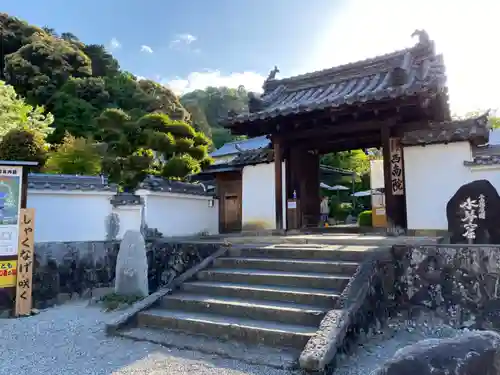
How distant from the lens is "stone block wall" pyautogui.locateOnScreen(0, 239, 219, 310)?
26.3 ft

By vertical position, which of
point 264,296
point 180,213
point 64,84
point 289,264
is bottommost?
point 264,296

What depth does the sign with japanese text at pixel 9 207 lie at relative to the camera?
22.2ft

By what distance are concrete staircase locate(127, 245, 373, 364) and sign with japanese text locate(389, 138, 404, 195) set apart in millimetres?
3099

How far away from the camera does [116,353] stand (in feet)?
15.7

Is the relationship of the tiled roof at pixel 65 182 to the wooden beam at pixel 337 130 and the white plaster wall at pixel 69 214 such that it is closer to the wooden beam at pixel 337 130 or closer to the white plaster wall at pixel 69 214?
the white plaster wall at pixel 69 214

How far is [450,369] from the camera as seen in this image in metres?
2.68

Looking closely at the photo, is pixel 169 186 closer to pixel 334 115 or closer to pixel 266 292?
pixel 334 115

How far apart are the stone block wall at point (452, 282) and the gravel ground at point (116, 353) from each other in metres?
0.27

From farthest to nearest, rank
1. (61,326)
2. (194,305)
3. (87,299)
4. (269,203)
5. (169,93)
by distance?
1. (169,93)
2. (269,203)
3. (87,299)
4. (61,326)
5. (194,305)

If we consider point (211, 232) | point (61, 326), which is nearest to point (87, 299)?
point (61, 326)

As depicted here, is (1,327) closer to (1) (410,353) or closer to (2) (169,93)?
(1) (410,353)

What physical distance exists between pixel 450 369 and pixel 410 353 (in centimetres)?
27

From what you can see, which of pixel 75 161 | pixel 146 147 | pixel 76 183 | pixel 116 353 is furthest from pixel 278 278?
pixel 146 147

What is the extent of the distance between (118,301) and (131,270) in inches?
23.6
